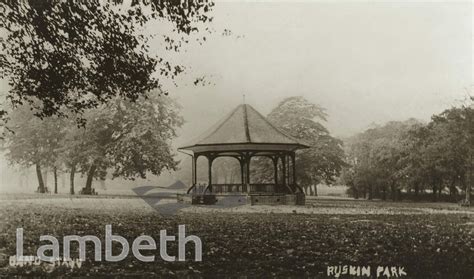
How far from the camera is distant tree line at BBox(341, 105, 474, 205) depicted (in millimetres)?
20766

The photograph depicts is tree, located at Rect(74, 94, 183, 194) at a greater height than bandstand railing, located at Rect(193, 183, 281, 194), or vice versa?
tree, located at Rect(74, 94, 183, 194)

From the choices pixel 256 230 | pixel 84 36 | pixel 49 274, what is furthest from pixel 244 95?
pixel 49 274

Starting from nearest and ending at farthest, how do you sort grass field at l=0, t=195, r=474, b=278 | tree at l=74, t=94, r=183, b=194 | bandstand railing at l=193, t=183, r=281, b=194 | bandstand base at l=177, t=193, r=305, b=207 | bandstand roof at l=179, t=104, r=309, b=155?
grass field at l=0, t=195, r=474, b=278, bandstand roof at l=179, t=104, r=309, b=155, bandstand base at l=177, t=193, r=305, b=207, bandstand railing at l=193, t=183, r=281, b=194, tree at l=74, t=94, r=183, b=194

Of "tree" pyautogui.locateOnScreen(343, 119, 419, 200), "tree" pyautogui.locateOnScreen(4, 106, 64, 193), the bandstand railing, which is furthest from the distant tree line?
"tree" pyautogui.locateOnScreen(4, 106, 64, 193)

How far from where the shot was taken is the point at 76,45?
8.38 meters

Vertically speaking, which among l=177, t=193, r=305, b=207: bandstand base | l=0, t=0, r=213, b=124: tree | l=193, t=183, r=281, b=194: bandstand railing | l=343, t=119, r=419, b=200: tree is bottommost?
l=177, t=193, r=305, b=207: bandstand base

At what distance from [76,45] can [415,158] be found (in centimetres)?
2249

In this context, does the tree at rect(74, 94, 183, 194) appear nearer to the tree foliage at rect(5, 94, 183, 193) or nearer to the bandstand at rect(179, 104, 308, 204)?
the tree foliage at rect(5, 94, 183, 193)

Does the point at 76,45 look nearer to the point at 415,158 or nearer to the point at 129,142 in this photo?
the point at 129,142

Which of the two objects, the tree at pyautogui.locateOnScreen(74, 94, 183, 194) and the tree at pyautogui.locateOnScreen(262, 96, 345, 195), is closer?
the tree at pyautogui.locateOnScreen(74, 94, 183, 194)

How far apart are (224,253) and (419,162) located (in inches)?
843

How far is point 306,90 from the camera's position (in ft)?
39.6

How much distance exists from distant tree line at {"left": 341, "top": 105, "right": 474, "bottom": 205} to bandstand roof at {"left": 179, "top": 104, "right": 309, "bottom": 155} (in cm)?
334

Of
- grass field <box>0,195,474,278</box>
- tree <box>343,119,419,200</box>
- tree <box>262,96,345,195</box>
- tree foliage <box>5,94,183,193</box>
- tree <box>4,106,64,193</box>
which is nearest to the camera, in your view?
grass field <box>0,195,474,278</box>
